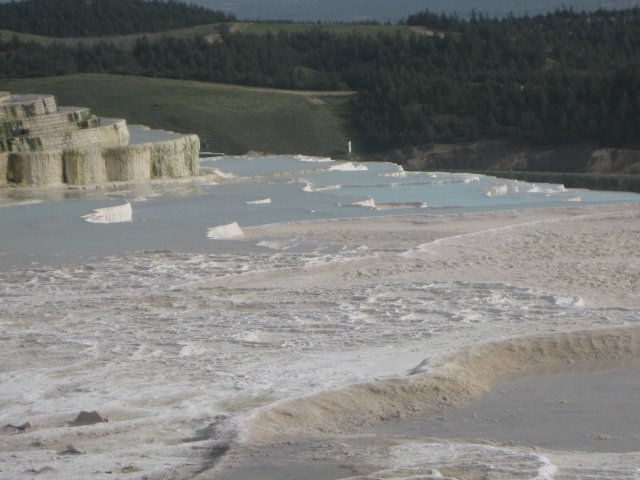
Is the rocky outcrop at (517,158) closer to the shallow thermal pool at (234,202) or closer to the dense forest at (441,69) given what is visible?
the dense forest at (441,69)

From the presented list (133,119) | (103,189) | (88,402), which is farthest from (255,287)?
(133,119)

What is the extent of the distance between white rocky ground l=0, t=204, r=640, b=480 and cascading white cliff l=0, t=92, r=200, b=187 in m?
4.52

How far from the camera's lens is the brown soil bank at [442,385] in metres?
4.72

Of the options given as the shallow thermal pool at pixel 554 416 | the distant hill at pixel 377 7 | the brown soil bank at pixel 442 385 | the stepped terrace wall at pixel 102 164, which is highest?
the distant hill at pixel 377 7

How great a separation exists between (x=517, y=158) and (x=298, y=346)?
28.5 metres

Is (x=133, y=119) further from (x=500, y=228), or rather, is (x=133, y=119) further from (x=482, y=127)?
(x=500, y=228)

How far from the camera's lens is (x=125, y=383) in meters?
5.25

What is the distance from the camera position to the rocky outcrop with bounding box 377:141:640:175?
32.2 metres

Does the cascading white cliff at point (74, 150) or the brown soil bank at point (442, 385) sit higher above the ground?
the cascading white cliff at point (74, 150)

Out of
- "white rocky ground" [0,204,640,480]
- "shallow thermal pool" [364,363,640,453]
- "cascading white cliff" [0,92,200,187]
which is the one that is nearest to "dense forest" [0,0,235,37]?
"cascading white cliff" [0,92,200,187]

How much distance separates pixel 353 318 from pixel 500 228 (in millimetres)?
3897

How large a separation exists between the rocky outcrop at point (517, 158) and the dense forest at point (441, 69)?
58cm

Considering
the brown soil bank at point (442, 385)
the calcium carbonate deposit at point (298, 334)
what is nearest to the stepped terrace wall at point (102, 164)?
the calcium carbonate deposit at point (298, 334)

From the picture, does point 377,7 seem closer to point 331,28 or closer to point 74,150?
point 331,28
